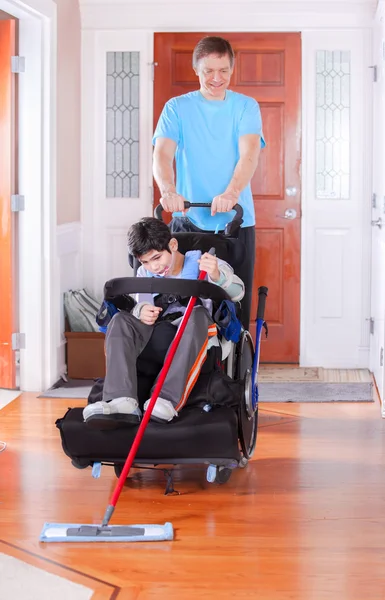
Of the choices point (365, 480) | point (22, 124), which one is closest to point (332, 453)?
point (365, 480)

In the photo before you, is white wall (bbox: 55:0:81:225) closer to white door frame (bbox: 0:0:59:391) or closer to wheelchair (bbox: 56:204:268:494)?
white door frame (bbox: 0:0:59:391)

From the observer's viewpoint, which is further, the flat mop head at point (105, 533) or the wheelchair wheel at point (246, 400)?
the wheelchair wheel at point (246, 400)

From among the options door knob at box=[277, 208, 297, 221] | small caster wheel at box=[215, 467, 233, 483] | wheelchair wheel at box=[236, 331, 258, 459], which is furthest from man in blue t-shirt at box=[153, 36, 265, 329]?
door knob at box=[277, 208, 297, 221]

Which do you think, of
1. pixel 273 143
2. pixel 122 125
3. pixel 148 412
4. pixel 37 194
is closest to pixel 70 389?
pixel 37 194

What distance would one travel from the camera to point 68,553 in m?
2.74

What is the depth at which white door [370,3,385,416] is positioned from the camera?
497 cm

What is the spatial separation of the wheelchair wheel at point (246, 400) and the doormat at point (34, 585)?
38.0 inches

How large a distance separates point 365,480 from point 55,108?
8.72 ft

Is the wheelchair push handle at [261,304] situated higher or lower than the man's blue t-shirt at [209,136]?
lower

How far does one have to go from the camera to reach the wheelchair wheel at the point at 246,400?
11.1 feet

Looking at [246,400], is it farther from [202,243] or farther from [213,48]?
[213,48]

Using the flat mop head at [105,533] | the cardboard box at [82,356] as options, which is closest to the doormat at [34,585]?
the flat mop head at [105,533]

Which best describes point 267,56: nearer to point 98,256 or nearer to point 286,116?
point 286,116

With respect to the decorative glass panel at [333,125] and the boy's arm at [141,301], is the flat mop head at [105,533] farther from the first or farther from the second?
the decorative glass panel at [333,125]
